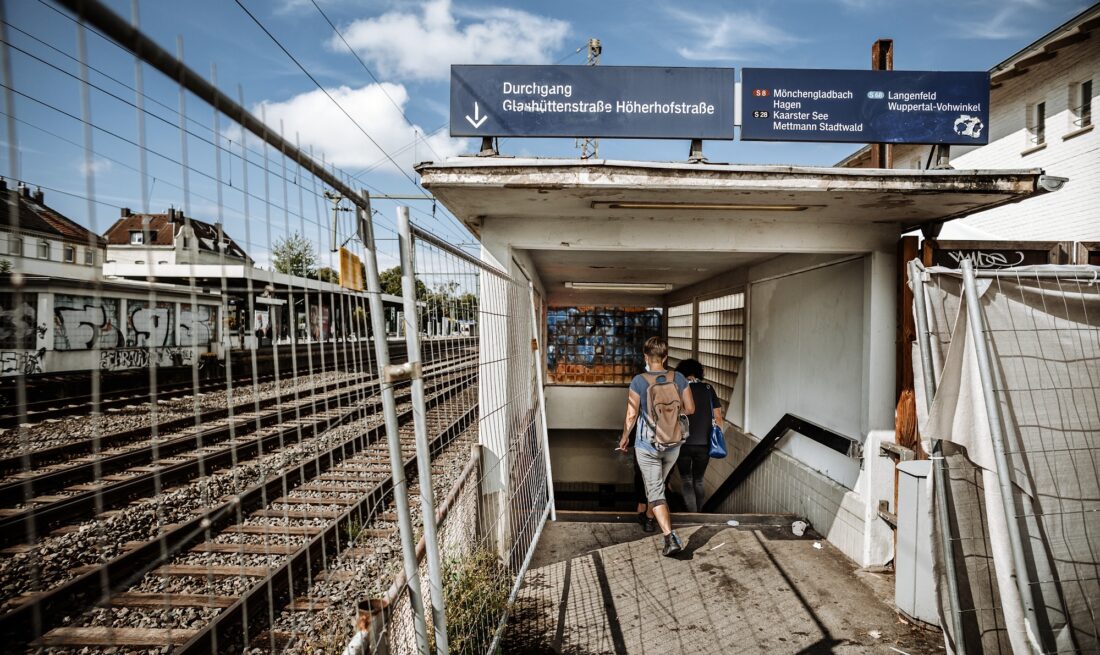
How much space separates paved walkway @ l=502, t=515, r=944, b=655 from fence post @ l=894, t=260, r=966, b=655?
0.78 metres

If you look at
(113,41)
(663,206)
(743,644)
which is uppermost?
(663,206)

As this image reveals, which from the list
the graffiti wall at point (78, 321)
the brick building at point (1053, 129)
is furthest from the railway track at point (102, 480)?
the brick building at point (1053, 129)

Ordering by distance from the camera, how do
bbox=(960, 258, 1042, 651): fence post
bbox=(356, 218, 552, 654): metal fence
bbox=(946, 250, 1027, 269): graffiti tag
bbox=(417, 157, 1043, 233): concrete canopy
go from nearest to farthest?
bbox=(356, 218, 552, 654): metal fence
bbox=(960, 258, 1042, 651): fence post
bbox=(417, 157, 1043, 233): concrete canopy
bbox=(946, 250, 1027, 269): graffiti tag

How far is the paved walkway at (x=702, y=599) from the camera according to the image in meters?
3.62

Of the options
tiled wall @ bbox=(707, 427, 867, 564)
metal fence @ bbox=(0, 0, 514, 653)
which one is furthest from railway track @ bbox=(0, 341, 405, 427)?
tiled wall @ bbox=(707, 427, 867, 564)

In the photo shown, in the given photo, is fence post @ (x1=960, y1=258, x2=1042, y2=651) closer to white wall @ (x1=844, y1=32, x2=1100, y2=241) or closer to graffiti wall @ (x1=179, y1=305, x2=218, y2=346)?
graffiti wall @ (x1=179, y1=305, x2=218, y2=346)

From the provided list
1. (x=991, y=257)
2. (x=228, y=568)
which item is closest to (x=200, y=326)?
(x=228, y=568)

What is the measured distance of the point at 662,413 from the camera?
4.96 metres

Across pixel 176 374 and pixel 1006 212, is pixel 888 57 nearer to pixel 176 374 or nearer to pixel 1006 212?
pixel 1006 212

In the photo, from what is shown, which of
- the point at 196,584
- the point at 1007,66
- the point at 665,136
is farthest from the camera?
the point at 1007,66

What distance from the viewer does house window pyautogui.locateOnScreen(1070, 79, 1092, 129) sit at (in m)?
10.8

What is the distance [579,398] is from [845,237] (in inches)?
327

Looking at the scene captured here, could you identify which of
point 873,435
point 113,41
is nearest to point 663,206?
point 873,435

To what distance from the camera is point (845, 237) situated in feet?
16.4
